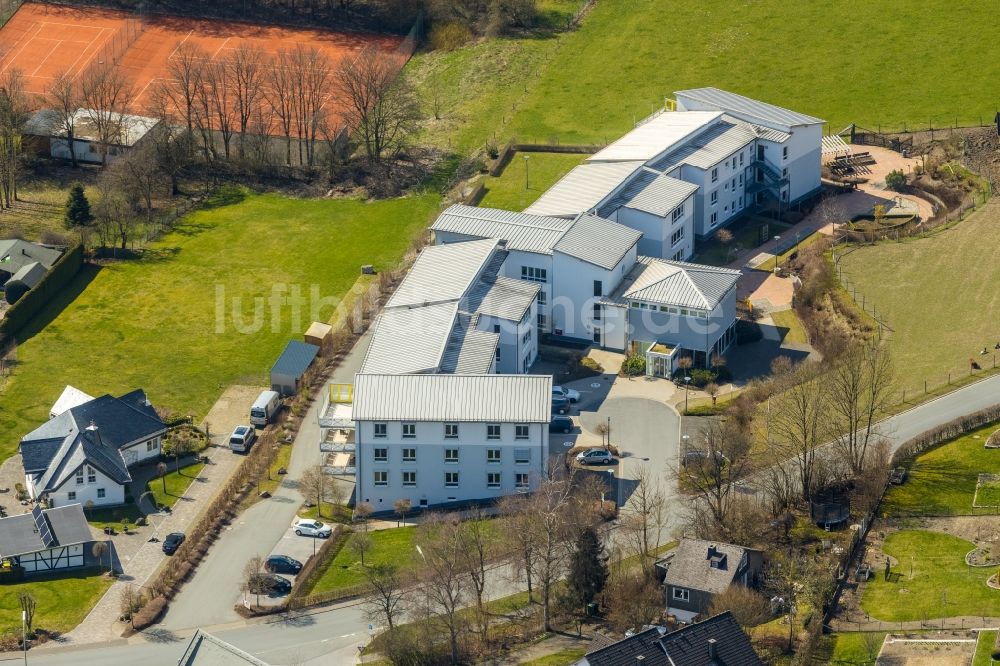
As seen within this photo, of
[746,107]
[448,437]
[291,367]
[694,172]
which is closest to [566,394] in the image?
[448,437]

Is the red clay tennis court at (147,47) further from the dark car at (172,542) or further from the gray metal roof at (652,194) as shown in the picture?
the dark car at (172,542)

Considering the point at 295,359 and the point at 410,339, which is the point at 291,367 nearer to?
the point at 295,359

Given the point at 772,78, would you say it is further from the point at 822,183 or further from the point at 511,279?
the point at 511,279

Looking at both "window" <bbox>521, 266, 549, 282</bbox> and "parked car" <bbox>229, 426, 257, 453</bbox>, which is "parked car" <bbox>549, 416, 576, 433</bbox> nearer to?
"window" <bbox>521, 266, 549, 282</bbox>

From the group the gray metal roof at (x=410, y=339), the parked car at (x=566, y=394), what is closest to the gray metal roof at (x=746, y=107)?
the parked car at (x=566, y=394)

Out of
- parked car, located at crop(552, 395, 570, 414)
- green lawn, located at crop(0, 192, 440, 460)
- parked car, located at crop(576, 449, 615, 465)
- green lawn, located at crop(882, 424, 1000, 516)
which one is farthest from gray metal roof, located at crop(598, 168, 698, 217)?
green lawn, located at crop(882, 424, 1000, 516)

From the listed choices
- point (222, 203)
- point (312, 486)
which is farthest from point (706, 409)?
point (222, 203)

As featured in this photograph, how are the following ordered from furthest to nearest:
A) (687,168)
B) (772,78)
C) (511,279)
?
(772,78), (687,168), (511,279)
